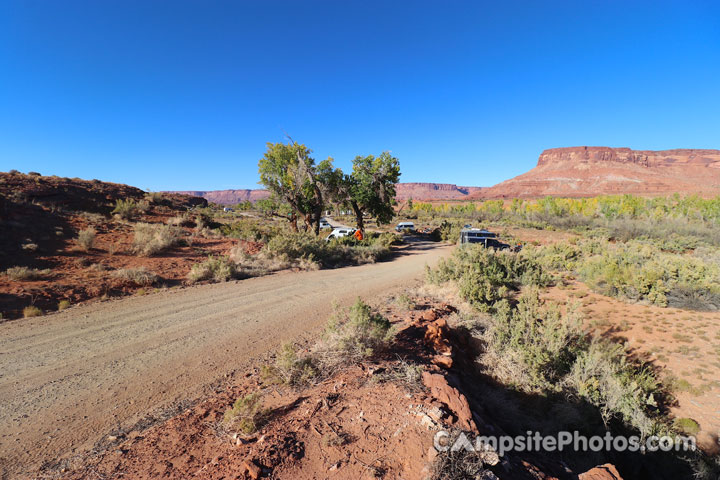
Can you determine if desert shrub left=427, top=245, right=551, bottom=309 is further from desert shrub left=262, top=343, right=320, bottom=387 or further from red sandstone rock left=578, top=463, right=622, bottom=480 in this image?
desert shrub left=262, top=343, right=320, bottom=387

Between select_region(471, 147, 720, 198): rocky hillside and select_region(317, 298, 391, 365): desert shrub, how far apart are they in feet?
513

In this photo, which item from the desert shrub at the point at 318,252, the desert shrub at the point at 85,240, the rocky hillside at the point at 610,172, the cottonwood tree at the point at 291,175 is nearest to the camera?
the desert shrub at the point at 85,240

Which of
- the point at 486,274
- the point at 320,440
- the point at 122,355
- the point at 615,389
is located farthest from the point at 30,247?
the point at 615,389

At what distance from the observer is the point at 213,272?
34.2ft

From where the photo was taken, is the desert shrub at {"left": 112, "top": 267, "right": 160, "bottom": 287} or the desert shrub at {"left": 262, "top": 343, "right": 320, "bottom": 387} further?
the desert shrub at {"left": 112, "top": 267, "right": 160, "bottom": 287}

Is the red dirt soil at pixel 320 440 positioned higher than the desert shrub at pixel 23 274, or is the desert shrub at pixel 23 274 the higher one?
the desert shrub at pixel 23 274

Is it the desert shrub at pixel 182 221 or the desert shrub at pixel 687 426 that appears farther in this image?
the desert shrub at pixel 182 221

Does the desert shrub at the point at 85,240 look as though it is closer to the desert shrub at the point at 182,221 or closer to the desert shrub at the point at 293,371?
the desert shrub at the point at 182,221

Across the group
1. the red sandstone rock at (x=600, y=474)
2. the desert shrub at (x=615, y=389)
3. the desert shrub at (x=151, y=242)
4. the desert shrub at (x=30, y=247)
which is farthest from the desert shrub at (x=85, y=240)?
the desert shrub at (x=615, y=389)

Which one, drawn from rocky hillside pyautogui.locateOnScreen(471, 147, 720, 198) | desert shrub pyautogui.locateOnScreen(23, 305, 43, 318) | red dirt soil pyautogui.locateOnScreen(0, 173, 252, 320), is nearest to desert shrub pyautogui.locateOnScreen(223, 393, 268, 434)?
desert shrub pyautogui.locateOnScreen(23, 305, 43, 318)

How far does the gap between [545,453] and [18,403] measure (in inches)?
262

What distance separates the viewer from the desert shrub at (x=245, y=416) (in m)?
2.96

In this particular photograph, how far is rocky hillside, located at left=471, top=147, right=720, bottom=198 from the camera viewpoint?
128 metres

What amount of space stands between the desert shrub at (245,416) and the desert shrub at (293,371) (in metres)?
0.70
